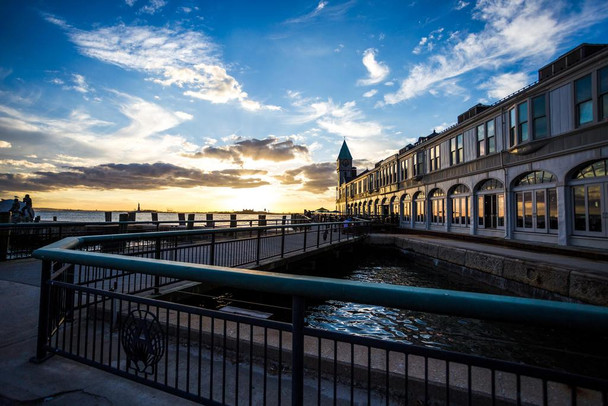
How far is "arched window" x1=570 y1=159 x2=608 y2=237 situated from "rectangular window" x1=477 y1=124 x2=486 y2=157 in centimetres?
649

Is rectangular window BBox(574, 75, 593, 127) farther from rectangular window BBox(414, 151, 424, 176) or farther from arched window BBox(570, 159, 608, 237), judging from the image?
rectangular window BBox(414, 151, 424, 176)

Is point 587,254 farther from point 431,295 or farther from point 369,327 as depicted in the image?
point 431,295

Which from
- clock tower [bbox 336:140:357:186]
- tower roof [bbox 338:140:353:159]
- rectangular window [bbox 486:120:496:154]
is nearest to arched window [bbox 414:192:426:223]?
rectangular window [bbox 486:120:496:154]

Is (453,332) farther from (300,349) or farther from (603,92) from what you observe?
(603,92)

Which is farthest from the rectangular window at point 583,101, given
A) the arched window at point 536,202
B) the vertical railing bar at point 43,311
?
the vertical railing bar at point 43,311

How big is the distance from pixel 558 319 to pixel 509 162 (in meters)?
19.9

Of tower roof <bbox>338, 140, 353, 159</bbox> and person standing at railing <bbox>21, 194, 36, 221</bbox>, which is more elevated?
tower roof <bbox>338, 140, 353, 159</bbox>

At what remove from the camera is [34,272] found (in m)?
7.58

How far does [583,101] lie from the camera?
1345 centimetres

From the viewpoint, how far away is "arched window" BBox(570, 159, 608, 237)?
1264cm

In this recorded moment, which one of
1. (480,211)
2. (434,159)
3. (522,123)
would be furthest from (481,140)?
(434,159)

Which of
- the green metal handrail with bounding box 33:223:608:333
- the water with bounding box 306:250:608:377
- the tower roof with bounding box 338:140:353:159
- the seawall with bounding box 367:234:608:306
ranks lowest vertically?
the water with bounding box 306:250:608:377

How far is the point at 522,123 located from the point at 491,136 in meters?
2.71

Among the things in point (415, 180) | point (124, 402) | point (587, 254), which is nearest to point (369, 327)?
point (124, 402)
